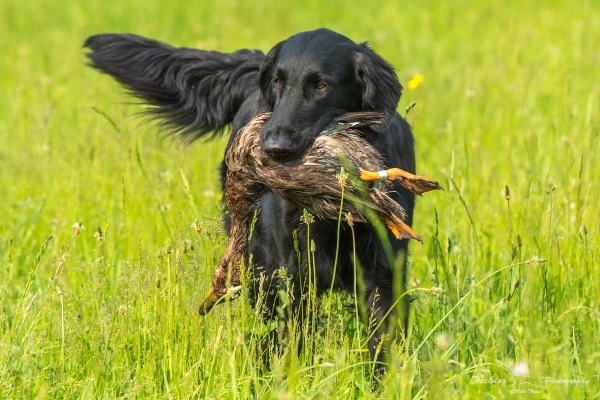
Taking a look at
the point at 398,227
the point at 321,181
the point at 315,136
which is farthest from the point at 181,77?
the point at 398,227

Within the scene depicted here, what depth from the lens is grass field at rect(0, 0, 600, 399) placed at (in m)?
3.31

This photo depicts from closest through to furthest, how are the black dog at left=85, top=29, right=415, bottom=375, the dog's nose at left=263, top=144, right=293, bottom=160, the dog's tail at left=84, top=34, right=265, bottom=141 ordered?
the dog's nose at left=263, top=144, right=293, bottom=160, the black dog at left=85, top=29, right=415, bottom=375, the dog's tail at left=84, top=34, right=265, bottom=141

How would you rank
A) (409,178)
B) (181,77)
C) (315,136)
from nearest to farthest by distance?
(409,178), (315,136), (181,77)

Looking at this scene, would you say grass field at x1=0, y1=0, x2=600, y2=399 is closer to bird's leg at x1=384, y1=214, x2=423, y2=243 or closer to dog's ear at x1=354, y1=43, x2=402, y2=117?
bird's leg at x1=384, y1=214, x2=423, y2=243

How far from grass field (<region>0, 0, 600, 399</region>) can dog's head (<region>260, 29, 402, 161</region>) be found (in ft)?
1.27

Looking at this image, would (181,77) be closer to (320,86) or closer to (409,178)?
(320,86)

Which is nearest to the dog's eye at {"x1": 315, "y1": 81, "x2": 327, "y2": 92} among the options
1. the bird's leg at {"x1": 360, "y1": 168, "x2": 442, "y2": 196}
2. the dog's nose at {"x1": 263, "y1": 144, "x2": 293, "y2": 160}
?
the dog's nose at {"x1": 263, "y1": 144, "x2": 293, "y2": 160}

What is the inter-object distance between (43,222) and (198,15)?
633cm

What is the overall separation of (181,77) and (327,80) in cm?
119

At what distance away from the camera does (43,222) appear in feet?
17.7

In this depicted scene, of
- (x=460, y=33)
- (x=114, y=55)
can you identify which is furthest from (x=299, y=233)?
(x=460, y=33)

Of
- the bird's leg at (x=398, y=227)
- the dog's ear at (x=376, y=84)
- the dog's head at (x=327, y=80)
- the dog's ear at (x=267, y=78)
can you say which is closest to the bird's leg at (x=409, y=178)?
the bird's leg at (x=398, y=227)

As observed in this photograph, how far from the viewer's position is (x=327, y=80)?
3.96 m

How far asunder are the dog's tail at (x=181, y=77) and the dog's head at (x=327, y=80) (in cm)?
74
